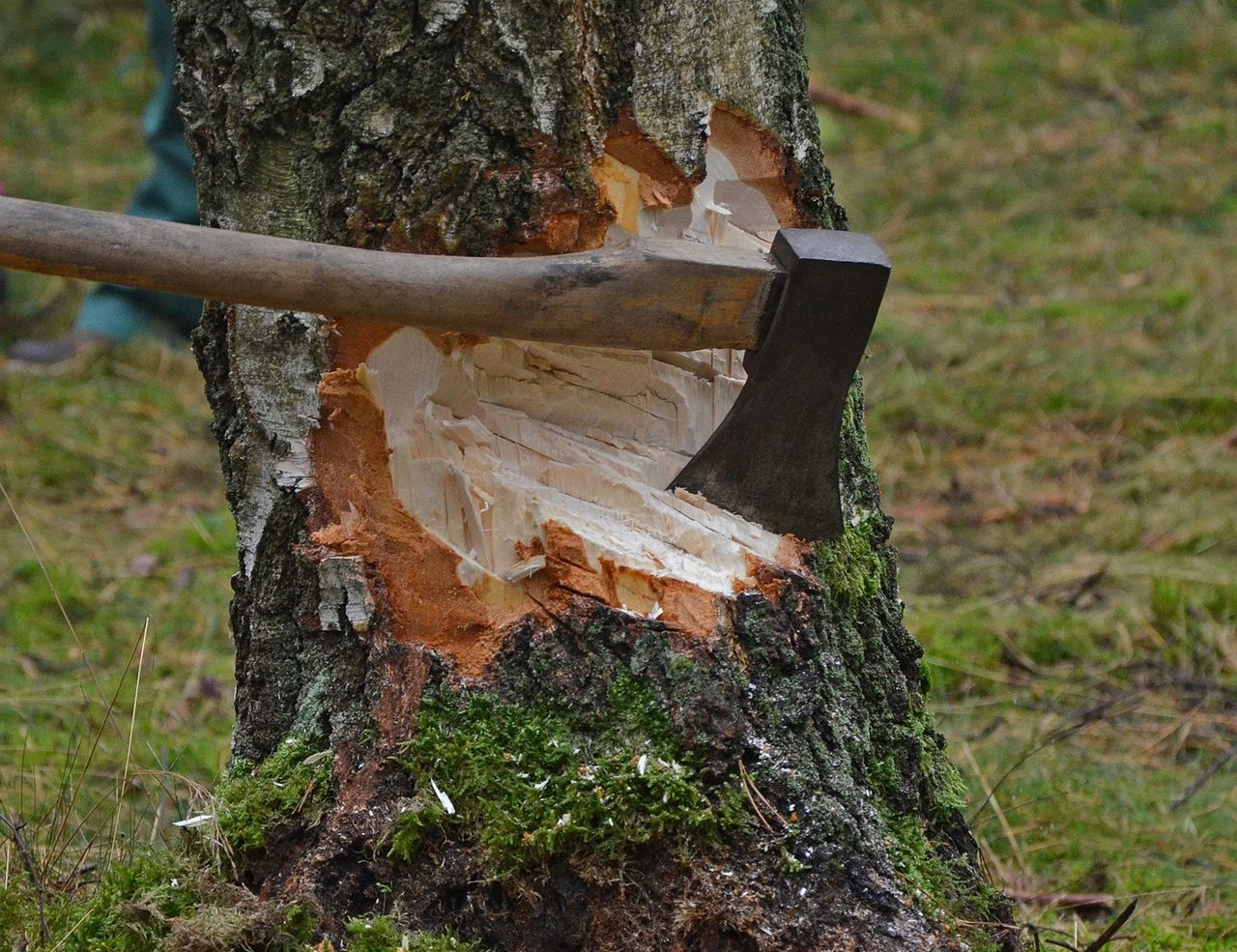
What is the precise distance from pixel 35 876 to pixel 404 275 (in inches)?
36.8

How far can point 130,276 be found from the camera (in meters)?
1.55

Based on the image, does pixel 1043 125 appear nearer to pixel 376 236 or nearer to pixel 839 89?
pixel 839 89

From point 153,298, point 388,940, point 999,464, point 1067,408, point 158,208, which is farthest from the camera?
point 153,298

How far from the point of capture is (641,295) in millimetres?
1587

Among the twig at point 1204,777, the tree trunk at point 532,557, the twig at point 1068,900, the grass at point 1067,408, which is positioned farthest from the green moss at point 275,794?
the twig at point 1204,777

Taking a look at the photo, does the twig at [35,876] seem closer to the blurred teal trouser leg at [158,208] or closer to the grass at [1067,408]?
the grass at [1067,408]

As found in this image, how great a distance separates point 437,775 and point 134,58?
307 inches

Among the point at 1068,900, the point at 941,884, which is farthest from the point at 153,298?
the point at 941,884

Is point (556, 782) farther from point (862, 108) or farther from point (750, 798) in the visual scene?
point (862, 108)

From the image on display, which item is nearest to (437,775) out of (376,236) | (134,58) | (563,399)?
(563,399)

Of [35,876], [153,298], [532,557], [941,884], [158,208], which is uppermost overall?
[532,557]

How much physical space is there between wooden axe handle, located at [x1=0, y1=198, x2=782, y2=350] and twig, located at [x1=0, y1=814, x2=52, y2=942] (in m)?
0.75

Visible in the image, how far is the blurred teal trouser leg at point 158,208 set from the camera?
498cm

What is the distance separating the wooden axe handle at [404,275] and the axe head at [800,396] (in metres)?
0.06
